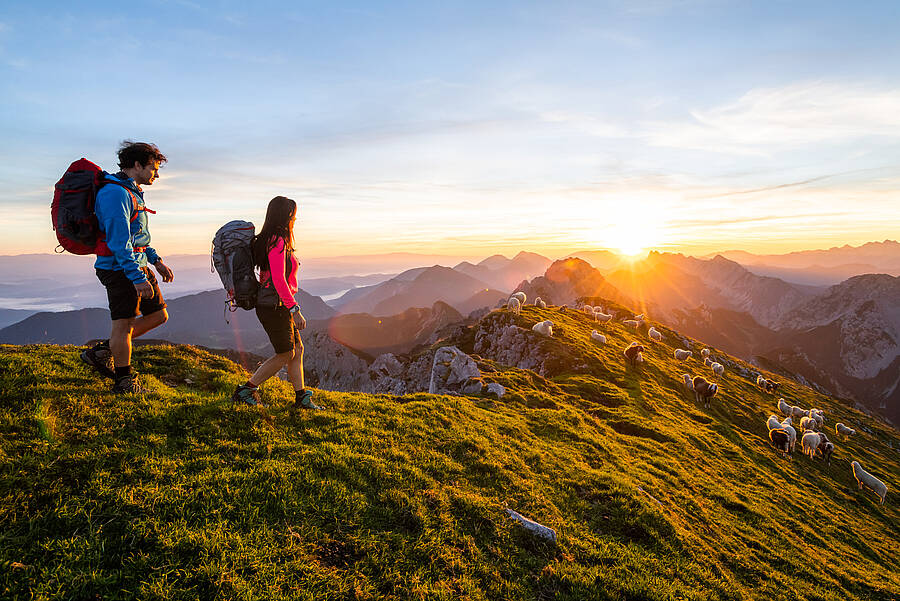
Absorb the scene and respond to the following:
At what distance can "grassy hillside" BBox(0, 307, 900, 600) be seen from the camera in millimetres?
5055

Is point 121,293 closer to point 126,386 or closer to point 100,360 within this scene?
point 126,386

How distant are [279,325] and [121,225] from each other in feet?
11.9

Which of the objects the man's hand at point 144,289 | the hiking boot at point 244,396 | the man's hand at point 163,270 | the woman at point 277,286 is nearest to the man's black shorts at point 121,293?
the man's hand at point 144,289

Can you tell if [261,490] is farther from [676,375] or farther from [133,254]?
[676,375]

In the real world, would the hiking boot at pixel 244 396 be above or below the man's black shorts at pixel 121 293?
below

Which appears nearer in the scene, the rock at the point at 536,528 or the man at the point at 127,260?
the man at the point at 127,260

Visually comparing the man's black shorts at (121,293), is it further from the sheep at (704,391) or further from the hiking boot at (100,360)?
the sheep at (704,391)

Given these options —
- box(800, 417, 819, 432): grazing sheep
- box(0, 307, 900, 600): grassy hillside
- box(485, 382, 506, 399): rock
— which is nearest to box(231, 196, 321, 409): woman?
box(0, 307, 900, 600): grassy hillside

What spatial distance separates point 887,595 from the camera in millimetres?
11734

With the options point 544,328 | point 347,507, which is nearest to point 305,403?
point 347,507

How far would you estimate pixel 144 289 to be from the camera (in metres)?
7.37

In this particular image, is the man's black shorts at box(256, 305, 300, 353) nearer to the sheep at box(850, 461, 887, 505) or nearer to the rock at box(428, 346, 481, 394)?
the rock at box(428, 346, 481, 394)

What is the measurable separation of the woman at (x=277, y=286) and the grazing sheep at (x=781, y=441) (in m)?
36.1

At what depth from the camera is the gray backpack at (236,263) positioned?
8328 mm
